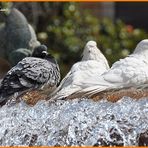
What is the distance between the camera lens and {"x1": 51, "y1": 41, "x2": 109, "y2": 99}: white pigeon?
4.11 meters

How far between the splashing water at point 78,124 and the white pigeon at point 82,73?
74 millimetres

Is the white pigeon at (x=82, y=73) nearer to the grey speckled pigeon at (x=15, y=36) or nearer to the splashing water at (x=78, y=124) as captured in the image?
the splashing water at (x=78, y=124)

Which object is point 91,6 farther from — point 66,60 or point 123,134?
point 123,134

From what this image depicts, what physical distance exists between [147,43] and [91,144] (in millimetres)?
789

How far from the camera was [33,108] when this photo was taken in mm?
4191

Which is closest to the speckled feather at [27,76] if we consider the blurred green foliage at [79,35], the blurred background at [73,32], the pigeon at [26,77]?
the pigeon at [26,77]

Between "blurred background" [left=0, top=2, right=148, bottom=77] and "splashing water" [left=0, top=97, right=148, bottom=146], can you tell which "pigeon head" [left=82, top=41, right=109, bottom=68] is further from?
"blurred background" [left=0, top=2, right=148, bottom=77]

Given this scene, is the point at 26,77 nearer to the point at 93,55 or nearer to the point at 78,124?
the point at 93,55

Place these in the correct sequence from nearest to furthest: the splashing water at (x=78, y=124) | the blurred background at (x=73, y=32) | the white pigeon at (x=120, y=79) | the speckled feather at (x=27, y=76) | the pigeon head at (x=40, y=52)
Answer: the splashing water at (x=78, y=124), the white pigeon at (x=120, y=79), the speckled feather at (x=27, y=76), the pigeon head at (x=40, y=52), the blurred background at (x=73, y=32)

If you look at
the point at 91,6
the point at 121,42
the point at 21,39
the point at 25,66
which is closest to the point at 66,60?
the point at 121,42

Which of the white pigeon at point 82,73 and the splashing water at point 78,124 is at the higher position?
the white pigeon at point 82,73

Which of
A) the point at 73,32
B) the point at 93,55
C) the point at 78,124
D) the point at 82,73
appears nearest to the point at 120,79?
the point at 82,73

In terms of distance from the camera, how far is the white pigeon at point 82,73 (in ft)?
13.5

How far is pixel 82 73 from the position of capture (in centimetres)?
423
